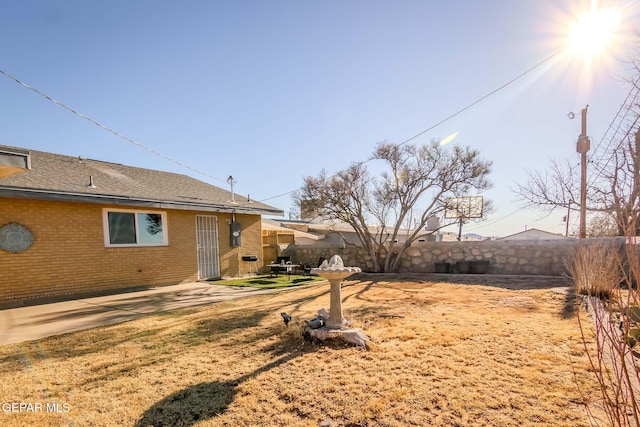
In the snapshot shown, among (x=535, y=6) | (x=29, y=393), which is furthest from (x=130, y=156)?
(x=535, y=6)

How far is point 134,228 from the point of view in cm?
945

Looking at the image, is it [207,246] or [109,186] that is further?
[207,246]

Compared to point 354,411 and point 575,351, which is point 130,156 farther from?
point 575,351

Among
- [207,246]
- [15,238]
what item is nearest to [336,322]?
[15,238]

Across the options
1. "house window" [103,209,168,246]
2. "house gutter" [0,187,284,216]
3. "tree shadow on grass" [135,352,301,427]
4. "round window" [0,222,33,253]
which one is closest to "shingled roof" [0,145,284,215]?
"house gutter" [0,187,284,216]

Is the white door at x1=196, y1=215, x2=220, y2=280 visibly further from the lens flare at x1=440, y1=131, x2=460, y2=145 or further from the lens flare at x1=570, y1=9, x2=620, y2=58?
the lens flare at x1=570, y1=9, x2=620, y2=58

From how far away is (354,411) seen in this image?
2.62m

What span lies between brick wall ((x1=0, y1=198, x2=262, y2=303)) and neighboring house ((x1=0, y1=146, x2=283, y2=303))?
19 millimetres

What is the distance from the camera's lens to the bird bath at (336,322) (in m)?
4.18

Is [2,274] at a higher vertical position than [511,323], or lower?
higher

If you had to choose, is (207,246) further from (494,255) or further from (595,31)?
(595,31)

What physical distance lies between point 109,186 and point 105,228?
52.0 inches

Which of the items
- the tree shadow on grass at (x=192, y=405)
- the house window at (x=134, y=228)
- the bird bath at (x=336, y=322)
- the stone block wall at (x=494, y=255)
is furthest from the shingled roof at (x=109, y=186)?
the stone block wall at (x=494, y=255)

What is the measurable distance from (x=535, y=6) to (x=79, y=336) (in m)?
11.4
